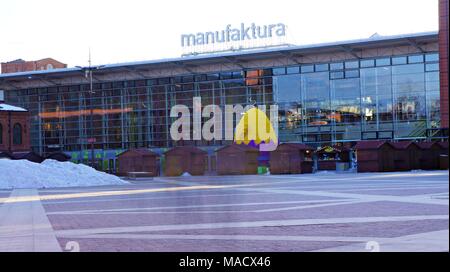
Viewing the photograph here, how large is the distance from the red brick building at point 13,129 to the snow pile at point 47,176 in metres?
32.5

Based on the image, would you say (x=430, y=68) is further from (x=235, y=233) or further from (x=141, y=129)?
(x=235, y=233)

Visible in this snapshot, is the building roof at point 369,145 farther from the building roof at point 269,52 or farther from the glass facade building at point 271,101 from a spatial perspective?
the glass facade building at point 271,101

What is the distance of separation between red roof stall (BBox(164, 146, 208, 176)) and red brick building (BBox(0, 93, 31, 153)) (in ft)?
77.9

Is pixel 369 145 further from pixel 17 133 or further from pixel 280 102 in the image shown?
pixel 17 133

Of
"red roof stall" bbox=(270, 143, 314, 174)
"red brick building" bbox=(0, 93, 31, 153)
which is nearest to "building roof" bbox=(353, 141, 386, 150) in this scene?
"red roof stall" bbox=(270, 143, 314, 174)

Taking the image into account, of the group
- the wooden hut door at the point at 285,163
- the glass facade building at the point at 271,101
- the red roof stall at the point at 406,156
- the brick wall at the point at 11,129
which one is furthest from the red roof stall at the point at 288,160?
the brick wall at the point at 11,129

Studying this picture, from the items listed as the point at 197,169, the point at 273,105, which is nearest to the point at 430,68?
the point at 273,105

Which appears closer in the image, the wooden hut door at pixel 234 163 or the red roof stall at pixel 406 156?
the red roof stall at pixel 406 156

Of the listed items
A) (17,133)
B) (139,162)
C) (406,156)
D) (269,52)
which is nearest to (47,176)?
(139,162)

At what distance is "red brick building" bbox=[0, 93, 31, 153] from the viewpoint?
71.9m

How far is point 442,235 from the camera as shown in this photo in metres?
9.80

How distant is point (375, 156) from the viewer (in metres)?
50.0

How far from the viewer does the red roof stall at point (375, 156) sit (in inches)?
1961

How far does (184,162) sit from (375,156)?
16.0m
